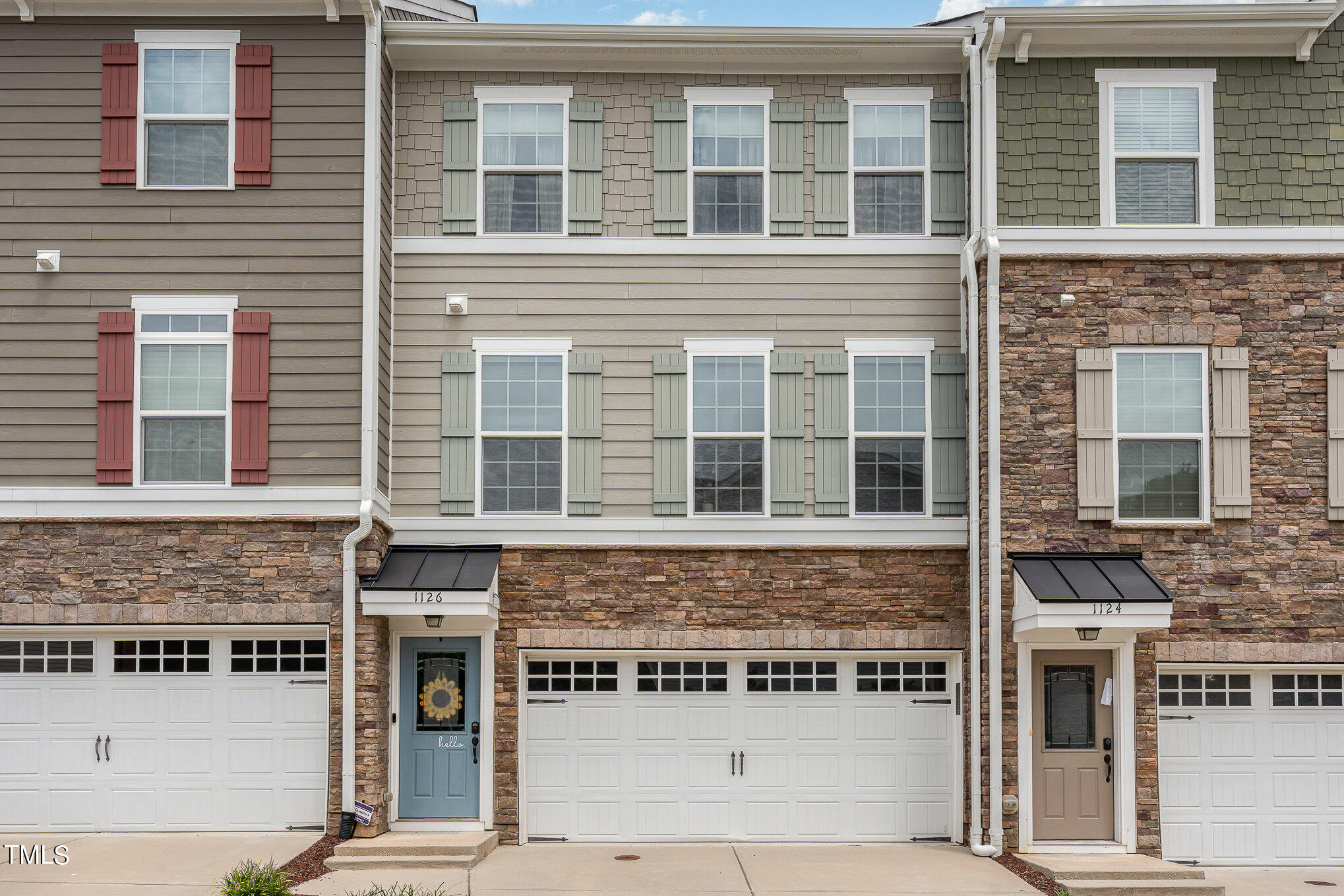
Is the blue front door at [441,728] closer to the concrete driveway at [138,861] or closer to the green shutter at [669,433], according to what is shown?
the concrete driveway at [138,861]

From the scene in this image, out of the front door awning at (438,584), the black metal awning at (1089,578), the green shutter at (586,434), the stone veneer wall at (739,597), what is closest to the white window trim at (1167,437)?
the black metal awning at (1089,578)

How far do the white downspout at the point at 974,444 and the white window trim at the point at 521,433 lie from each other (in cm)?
400

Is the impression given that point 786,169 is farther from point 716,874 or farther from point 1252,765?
point 1252,765

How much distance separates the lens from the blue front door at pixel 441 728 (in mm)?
12789

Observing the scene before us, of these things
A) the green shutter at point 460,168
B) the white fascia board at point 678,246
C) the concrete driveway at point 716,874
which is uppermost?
the green shutter at point 460,168

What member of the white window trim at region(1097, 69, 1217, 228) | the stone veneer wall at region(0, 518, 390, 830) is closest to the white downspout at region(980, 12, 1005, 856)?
the white window trim at region(1097, 69, 1217, 228)

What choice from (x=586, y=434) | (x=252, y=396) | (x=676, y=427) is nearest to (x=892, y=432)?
(x=676, y=427)

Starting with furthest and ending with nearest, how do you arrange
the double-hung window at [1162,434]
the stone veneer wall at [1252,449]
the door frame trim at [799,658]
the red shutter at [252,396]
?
the door frame trim at [799,658]
the double-hung window at [1162,434]
the stone veneer wall at [1252,449]
the red shutter at [252,396]

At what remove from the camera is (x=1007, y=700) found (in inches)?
486

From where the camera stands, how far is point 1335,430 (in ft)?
41.3

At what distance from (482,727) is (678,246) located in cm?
520

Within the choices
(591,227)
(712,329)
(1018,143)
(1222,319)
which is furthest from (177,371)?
(1222,319)

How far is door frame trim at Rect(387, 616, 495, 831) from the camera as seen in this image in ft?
41.6

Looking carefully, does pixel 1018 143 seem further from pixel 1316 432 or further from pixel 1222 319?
pixel 1316 432
